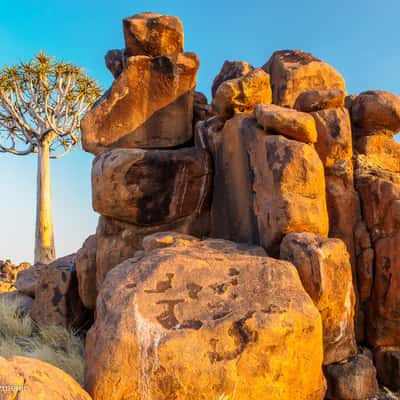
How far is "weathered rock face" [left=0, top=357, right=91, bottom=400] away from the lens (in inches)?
90.0

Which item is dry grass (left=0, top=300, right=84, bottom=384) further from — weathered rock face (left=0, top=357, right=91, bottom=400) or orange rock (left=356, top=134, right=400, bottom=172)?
orange rock (left=356, top=134, right=400, bottom=172)

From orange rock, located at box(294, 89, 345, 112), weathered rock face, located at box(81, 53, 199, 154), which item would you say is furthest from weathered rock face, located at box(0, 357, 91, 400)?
orange rock, located at box(294, 89, 345, 112)

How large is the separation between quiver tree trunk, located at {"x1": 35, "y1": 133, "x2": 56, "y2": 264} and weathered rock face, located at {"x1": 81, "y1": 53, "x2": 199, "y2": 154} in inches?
369

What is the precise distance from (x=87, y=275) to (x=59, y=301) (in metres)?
0.61

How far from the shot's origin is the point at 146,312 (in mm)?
3037

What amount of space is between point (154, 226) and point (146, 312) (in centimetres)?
255

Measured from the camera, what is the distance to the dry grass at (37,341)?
404 centimetres

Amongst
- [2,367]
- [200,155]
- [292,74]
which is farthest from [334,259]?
[292,74]

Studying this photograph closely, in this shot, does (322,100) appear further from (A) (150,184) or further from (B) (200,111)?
(A) (150,184)

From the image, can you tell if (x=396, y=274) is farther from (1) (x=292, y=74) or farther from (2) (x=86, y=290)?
(2) (x=86, y=290)

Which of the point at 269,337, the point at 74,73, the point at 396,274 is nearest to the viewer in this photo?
the point at 269,337

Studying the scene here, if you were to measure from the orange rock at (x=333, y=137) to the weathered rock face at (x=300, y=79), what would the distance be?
1.44m

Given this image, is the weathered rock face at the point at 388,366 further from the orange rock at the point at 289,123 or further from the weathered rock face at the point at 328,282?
the orange rock at the point at 289,123

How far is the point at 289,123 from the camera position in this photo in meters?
4.48
